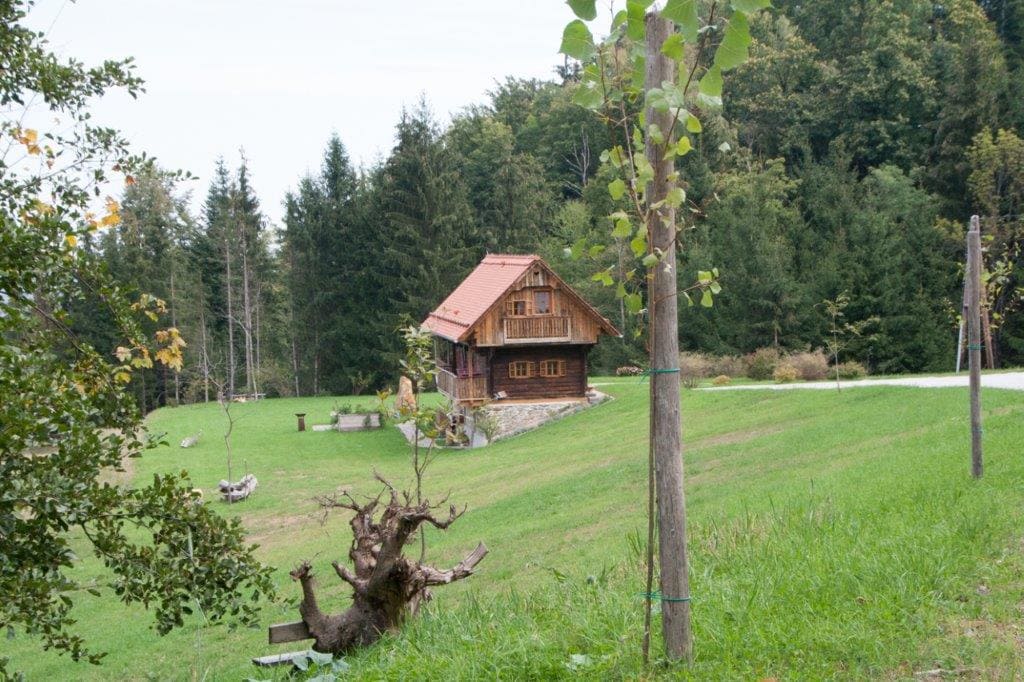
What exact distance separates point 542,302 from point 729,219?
1595 centimetres

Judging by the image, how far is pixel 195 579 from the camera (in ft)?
14.6

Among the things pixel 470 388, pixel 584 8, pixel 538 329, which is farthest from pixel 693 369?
A: pixel 584 8

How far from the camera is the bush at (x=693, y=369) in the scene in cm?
2966

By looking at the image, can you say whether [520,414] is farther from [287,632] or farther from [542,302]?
[287,632]

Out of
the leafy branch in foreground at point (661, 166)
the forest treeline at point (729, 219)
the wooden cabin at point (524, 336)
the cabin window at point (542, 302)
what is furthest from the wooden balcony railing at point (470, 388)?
the leafy branch in foreground at point (661, 166)

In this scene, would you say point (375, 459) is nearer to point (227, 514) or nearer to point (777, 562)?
point (227, 514)

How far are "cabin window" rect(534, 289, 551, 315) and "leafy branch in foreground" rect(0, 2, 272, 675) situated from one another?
2402 centimetres

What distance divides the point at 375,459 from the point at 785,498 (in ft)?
64.5

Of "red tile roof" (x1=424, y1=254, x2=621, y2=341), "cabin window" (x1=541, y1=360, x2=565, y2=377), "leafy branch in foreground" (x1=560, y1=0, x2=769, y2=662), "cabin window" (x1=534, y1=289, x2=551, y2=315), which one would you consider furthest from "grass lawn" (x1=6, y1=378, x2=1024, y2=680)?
"cabin window" (x1=534, y1=289, x2=551, y2=315)

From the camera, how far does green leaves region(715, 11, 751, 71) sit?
10.7 feet

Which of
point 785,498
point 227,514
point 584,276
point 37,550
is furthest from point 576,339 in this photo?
point 37,550

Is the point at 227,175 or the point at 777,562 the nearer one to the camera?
the point at 777,562

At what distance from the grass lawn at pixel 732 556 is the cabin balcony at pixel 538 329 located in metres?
6.29

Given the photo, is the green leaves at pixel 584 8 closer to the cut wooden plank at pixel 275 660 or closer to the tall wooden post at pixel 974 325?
the cut wooden plank at pixel 275 660
